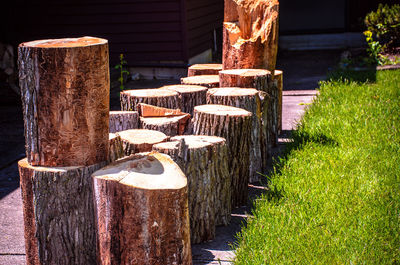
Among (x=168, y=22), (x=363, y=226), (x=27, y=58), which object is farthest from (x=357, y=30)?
(x=27, y=58)

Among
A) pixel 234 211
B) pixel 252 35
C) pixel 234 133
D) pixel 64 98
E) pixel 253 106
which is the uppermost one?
pixel 252 35

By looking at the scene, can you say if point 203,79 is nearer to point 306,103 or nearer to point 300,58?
point 306,103

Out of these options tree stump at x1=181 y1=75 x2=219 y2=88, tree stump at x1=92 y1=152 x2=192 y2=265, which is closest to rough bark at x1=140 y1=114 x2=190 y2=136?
tree stump at x1=181 y1=75 x2=219 y2=88

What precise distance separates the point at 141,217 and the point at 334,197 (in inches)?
65.9

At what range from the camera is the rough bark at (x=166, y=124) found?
13.4ft

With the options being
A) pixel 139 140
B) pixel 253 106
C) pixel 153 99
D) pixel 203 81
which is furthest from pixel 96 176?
pixel 203 81

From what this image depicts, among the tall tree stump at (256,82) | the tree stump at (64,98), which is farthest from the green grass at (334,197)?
the tree stump at (64,98)

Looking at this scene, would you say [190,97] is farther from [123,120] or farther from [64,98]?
[64,98]

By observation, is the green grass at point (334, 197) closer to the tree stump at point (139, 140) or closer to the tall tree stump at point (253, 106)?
the tall tree stump at point (253, 106)

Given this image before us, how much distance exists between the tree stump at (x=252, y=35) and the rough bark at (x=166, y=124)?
1.33m

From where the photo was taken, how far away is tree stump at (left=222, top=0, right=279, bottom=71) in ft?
17.3

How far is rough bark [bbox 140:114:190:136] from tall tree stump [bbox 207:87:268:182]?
387mm

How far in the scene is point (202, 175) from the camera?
11.7 ft

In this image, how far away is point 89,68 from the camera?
→ 2.87 m
